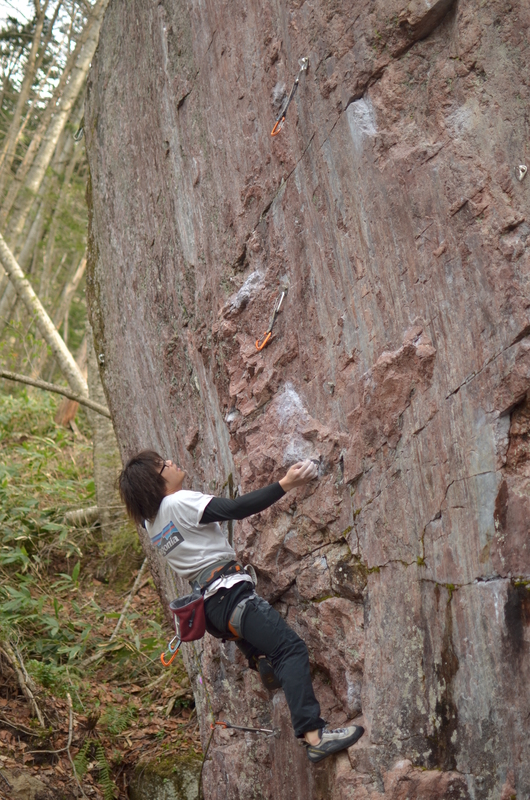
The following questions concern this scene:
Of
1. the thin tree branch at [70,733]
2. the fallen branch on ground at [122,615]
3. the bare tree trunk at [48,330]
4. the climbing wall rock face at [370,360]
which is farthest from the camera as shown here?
the bare tree trunk at [48,330]

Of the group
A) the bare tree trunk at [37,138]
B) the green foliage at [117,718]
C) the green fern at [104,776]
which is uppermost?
the bare tree trunk at [37,138]

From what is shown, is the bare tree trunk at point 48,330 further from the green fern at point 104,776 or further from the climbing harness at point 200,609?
the climbing harness at point 200,609

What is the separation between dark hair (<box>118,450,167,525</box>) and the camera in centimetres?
386

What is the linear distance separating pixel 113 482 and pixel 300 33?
17.2ft

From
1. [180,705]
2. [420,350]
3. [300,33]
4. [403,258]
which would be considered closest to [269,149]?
[300,33]

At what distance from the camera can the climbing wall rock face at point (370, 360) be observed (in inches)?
115

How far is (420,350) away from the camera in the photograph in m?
3.17

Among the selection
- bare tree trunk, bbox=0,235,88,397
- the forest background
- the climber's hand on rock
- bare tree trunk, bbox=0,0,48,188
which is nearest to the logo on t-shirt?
the climber's hand on rock

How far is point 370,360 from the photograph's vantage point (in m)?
3.40

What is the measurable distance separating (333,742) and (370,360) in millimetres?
1789

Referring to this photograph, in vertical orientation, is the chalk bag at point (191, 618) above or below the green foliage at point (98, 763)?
above

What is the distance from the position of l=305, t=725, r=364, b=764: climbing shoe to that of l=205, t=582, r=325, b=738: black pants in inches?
3.0

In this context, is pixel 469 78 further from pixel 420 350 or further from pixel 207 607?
pixel 207 607

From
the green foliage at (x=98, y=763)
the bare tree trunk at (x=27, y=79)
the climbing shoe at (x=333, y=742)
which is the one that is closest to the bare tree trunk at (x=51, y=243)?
the bare tree trunk at (x=27, y=79)
